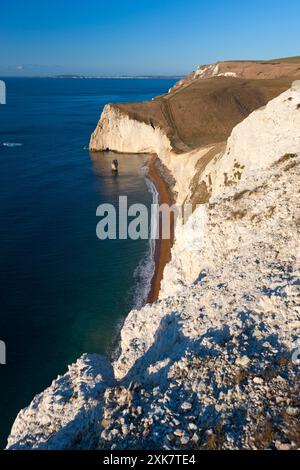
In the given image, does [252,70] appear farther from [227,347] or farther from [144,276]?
[227,347]

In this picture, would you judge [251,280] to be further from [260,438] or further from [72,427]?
[72,427]

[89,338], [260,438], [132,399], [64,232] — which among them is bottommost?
[89,338]

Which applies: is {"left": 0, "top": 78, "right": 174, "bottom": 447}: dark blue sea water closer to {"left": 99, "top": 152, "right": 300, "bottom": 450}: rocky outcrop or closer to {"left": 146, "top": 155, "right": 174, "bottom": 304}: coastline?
{"left": 146, "top": 155, "right": 174, "bottom": 304}: coastline

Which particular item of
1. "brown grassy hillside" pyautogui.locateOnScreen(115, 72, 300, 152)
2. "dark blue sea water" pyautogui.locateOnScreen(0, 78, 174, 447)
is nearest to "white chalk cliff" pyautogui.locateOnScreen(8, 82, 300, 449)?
"dark blue sea water" pyautogui.locateOnScreen(0, 78, 174, 447)

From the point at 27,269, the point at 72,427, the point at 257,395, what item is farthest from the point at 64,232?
the point at 257,395

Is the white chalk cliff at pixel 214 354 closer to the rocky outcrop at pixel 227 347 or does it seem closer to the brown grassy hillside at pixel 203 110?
the rocky outcrop at pixel 227 347

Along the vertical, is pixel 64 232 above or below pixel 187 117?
below
